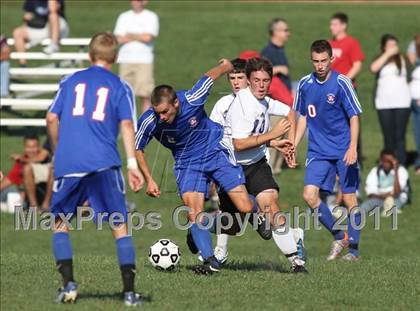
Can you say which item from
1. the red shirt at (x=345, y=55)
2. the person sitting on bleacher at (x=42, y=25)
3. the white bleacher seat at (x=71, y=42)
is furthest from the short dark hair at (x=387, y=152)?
the person sitting on bleacher at (x=42, y=25)

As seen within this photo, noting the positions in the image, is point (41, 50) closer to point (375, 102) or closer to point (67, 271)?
point (375, 102)

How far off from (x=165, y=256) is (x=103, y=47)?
322 cm

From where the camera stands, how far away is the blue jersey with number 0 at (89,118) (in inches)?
351

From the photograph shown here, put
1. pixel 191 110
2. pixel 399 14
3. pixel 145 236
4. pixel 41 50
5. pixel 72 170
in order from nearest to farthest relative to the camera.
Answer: pixel 72 170 < pixel 191 110 < pixel 145 236 < pixel 41 50 < pixel 399 14

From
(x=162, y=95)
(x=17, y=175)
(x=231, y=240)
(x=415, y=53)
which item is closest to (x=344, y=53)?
(x=415, y=53)

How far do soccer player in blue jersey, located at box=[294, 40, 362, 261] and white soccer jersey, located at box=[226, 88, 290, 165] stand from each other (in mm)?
1033

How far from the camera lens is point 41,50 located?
25.7 metres

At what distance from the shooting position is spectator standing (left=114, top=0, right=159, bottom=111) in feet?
69.3

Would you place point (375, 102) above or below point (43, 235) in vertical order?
above

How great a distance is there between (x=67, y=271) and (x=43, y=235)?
10.4m

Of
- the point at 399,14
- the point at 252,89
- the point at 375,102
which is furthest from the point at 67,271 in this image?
the point at 399,14

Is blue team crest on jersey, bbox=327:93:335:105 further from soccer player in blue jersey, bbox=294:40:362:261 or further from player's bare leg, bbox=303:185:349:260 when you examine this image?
player's bare leg, bbox=303:185:349:260

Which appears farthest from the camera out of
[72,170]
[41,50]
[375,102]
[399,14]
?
[399,14]

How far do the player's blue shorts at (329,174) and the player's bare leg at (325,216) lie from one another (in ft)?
0.31
